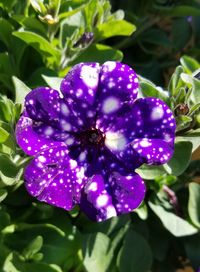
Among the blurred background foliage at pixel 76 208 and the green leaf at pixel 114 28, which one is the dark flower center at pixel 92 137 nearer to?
the blurred background foliage at pixel 76 208

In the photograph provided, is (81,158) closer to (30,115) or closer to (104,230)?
(30,115)

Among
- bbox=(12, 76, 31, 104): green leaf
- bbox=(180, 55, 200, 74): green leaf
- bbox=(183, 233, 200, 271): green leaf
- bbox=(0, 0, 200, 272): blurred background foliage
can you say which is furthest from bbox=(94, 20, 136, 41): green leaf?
bbox=(183, 233, 200, 271): green leaf

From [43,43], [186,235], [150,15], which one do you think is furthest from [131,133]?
[150,15]

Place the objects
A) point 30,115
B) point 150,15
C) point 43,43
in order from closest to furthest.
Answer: point 30,115 → point 43,43 → point 150,15

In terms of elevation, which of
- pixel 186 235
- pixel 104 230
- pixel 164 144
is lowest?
pixel 186 235

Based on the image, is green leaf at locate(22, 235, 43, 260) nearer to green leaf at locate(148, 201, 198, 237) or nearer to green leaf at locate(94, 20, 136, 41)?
green leaf at locate(148, 201, 198, 237)

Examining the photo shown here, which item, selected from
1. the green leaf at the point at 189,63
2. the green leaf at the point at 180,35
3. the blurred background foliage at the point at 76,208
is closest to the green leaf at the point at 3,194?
the blurred background foliage at the point at 76,208
